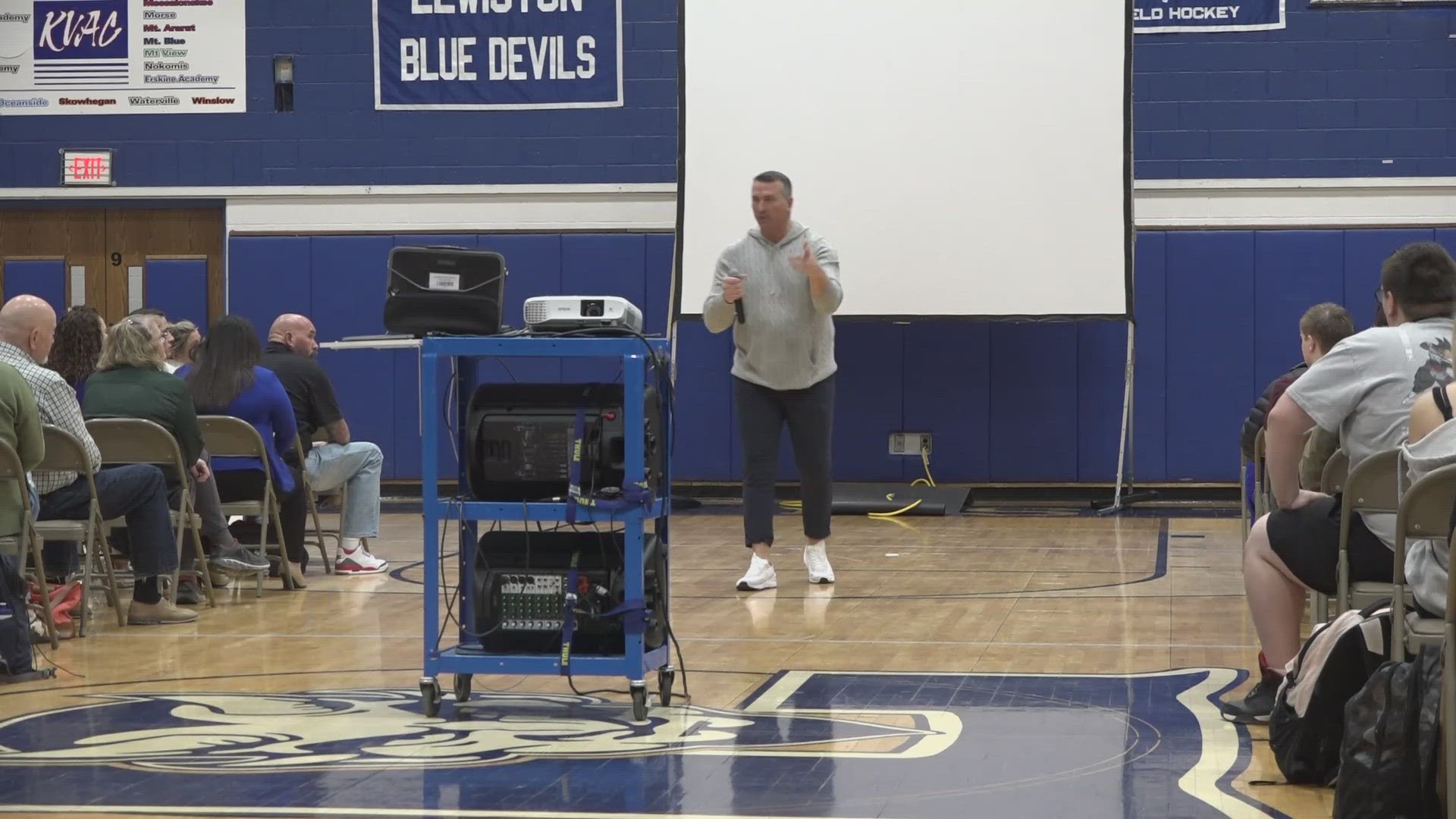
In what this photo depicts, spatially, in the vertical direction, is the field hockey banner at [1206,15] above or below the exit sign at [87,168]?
above

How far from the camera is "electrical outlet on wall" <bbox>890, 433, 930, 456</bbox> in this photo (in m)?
10.2

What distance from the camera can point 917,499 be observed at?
9.57 metres

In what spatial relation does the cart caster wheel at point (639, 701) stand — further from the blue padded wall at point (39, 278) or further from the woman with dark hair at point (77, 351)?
the blue padded wall at point (39, 278)

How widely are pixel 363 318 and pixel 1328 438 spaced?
7.64m

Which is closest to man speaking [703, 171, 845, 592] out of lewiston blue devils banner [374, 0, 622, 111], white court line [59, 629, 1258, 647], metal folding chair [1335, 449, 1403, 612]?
white court line [59, 629, 1258, 647]

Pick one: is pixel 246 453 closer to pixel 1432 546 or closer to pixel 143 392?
pixel 143 392

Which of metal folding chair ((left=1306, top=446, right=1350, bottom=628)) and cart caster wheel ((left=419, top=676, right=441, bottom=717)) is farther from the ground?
metal folding chair ((left=1306, top=446, right=1350, bottom=628))

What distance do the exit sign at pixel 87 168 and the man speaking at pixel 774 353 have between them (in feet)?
→ 19.8

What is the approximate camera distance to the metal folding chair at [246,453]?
6.02m

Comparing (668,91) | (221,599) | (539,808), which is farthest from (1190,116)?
(539,808)

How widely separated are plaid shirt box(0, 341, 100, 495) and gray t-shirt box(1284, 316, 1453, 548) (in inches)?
136

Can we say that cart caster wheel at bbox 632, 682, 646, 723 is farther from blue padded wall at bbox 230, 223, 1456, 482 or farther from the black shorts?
blue padded wall at bbox 230, 223, 1456, 482

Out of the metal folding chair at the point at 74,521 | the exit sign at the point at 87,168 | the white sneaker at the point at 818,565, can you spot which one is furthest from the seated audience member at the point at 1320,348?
the exit sign at the point at 87,168

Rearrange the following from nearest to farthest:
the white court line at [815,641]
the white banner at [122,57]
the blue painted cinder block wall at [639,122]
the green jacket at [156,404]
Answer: the white court line at [815,641] < the green jacket at [156,404] < the blue painted cinder block wall at [639,122] < the white banner at [122,57]
